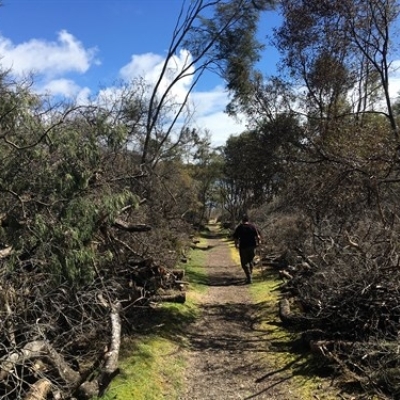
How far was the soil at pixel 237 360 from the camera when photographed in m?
6.81

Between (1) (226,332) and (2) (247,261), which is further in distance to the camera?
(2) (247,261)

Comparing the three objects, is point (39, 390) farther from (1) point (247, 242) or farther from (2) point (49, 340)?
Answer: (1) point (247, 242)

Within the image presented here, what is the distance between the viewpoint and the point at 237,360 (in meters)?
8.21

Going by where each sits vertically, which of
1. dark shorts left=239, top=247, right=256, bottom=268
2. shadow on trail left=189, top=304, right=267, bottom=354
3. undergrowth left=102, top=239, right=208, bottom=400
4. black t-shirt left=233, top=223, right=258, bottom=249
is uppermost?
black t-shirt left=233, top=223, right=258, bottom=249

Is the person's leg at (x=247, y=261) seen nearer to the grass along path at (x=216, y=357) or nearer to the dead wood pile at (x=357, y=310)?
the grass along path at (x=216, y=357)

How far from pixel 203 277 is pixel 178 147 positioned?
11408mm

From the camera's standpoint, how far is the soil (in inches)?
268

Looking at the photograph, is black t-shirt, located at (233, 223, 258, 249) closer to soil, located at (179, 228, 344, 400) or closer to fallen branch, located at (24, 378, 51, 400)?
soil, located at (179, 228, 344, 400)

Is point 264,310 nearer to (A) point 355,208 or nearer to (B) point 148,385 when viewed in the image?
(A) point 355,208

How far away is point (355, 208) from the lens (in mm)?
11508

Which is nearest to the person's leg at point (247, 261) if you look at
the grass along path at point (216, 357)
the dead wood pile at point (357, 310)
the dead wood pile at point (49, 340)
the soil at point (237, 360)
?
the grass along path at point (216, 357)

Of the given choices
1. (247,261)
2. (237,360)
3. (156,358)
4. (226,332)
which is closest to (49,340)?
(156,358)

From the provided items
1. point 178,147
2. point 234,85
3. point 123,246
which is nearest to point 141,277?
point 123,246

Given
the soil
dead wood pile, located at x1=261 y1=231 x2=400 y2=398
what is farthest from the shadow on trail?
dead wood pile, located at x1=261 y1=231 x2=400 y2=398
